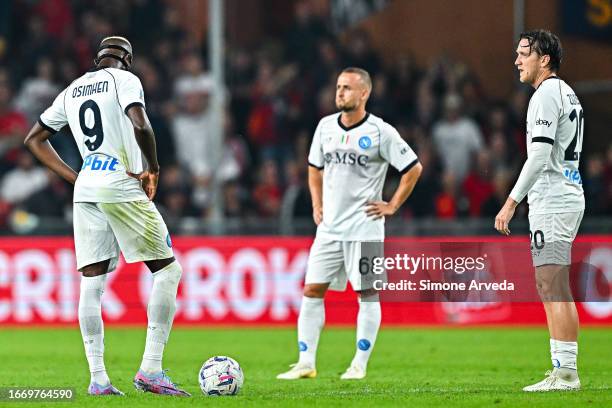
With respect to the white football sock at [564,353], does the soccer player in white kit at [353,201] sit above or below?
above

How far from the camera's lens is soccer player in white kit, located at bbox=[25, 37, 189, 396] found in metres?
8.34

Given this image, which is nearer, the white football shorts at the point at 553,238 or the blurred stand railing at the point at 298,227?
the white football shorts at the point at 553,238

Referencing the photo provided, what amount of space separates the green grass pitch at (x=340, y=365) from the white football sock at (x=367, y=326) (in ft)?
0.87

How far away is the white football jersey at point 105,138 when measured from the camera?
8.33m

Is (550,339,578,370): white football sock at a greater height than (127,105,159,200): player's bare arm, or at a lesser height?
lesser

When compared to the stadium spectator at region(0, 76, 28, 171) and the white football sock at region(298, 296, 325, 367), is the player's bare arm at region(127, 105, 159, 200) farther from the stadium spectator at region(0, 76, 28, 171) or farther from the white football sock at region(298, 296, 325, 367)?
the stadium spectator at region(0, 76, 28, 171)

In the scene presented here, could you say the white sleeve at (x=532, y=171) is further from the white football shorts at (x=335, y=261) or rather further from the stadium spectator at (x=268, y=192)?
the stadium spectator at (x=268, y=192)

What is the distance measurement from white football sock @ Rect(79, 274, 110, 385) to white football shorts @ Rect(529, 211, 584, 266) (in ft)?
9.73

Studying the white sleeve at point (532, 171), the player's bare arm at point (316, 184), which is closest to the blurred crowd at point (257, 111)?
the player's bare arm at point (316, 184)

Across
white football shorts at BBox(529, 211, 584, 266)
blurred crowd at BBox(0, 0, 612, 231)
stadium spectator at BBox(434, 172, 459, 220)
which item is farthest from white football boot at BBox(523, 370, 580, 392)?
stadium spectator at BBox(434, 172, 459, 220)

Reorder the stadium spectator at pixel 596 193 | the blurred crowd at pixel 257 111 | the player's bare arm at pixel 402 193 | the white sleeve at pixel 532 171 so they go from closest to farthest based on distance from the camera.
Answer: the white sleeve at pixel 532 171 → the player's bare arm at pixel 402 193 → the stadium spectator at pixel 596 193 → the blurred crowd at pixel 257 111

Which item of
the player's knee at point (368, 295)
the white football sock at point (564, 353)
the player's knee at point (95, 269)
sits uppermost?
the player's knee at point (95, 269)

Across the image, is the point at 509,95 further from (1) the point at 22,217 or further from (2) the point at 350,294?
(1) the point at 22,217

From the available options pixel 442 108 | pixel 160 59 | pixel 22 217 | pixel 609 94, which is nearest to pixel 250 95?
pixel 160 59
